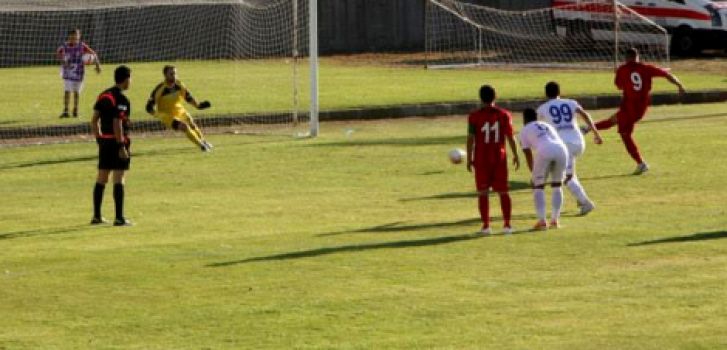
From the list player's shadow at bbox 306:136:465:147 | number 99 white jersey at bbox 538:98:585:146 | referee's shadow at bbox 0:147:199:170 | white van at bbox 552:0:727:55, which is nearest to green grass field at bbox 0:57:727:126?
white van at bbox 552:0:727:55

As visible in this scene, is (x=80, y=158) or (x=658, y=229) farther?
(x=80, y=158)

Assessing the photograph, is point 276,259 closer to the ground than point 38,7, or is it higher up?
closer to the ground

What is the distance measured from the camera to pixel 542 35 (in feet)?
174

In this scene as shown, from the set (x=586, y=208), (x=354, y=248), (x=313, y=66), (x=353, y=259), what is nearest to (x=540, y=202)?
(x=586, y=208)

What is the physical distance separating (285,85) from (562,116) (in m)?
22.2

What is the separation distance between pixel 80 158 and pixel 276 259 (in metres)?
11.6

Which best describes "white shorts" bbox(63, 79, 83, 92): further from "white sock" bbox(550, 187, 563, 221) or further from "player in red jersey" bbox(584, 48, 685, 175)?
"white sock" bbox(550, 187, 563, 221)

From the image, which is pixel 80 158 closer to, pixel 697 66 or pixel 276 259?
pixel 276 259

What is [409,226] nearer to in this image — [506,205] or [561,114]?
[506,205]

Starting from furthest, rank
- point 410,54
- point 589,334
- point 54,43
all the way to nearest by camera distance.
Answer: point 410,54, point 54,43, point 589,334

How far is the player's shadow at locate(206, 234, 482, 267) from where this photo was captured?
17639mm

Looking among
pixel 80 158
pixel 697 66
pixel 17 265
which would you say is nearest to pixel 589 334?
pixel 17 265

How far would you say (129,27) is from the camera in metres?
51.1

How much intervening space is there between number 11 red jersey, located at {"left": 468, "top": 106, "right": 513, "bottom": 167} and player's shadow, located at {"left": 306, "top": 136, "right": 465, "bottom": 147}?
→ 417 inches
